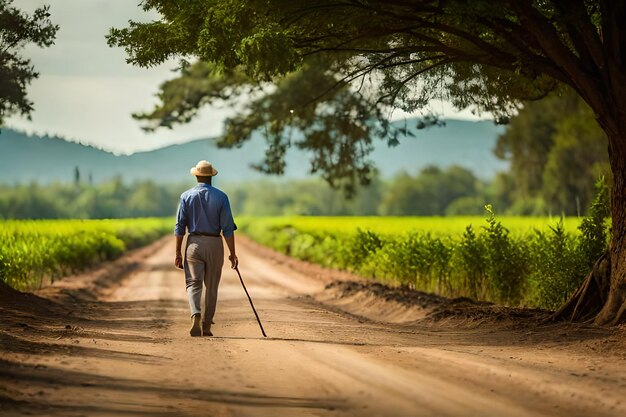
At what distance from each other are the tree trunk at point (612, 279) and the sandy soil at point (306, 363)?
54cm

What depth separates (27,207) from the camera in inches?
1716

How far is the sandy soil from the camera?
8.55m

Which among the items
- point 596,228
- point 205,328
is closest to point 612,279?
point 596,228

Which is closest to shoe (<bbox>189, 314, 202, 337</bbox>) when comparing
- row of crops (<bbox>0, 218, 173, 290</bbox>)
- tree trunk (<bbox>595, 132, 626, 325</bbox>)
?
tree trunk (<bbox>595, 132, 626, 325</bbox>)

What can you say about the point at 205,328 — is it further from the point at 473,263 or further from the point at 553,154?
the point at 553,154

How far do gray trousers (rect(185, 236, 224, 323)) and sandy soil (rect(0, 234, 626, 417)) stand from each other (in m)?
0.49

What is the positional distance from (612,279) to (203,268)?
6.10 meters

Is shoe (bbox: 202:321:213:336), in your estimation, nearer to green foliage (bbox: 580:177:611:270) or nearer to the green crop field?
green foliage (bbox: 580:177:611:270)

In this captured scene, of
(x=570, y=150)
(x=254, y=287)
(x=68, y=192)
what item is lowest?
(x=254, y=287)

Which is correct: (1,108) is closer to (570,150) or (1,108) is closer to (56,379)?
(56,379)

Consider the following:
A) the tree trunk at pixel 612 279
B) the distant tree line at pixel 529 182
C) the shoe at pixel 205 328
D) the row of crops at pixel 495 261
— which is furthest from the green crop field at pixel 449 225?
the shoe at pixel 205 328

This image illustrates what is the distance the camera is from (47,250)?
1105 inches

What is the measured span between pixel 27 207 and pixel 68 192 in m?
2.96

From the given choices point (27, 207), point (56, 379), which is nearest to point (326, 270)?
point (27, 207)
